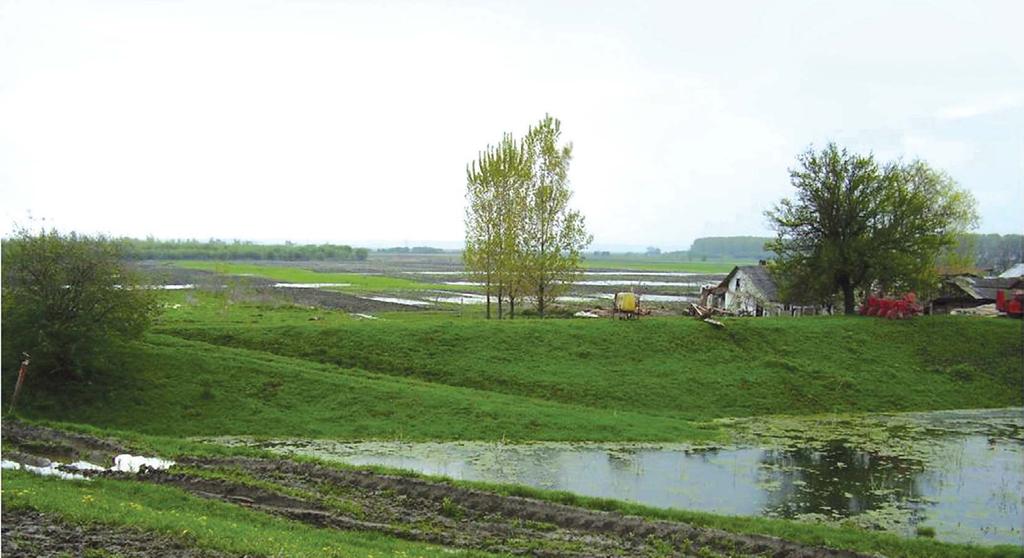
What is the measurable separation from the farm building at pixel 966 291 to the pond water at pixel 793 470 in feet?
108

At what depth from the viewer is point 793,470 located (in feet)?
87.5

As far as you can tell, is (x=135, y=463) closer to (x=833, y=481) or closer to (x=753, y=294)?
(x=833, y=481)

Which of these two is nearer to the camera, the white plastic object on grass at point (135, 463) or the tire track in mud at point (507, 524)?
the tire track in mud at point (507, 524)

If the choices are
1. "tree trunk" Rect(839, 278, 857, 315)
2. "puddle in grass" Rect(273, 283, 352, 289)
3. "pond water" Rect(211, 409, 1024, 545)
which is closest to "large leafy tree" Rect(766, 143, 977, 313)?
"tree trunk" Rect(839, 278, 857, 315)

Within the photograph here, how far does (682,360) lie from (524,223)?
17.0m

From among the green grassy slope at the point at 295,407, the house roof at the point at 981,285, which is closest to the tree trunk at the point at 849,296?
the house roof at the point at 981,285

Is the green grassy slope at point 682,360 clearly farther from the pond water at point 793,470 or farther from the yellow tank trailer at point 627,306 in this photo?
the pond water at point 793,470

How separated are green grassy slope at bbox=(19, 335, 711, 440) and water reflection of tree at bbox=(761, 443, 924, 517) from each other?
462 cm

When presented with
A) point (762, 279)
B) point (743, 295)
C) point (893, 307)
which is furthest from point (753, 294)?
point (893, 307)

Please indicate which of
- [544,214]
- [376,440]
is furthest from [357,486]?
[544,214]

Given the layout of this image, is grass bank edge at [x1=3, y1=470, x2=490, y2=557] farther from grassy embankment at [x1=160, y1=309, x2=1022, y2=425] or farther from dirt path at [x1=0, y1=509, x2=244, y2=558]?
grassy embankment at [x1=160, y1=309, x2=1022, y2=425]

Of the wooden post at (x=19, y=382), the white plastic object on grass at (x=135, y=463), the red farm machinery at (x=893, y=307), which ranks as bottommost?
the white plastic object on grass at (x=135, y=463)

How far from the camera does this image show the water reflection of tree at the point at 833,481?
22609mm

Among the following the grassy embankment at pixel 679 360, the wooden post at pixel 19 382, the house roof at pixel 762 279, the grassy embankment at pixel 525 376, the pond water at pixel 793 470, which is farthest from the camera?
the house roof at pixel 762 279
